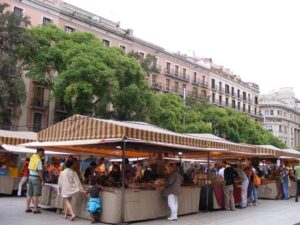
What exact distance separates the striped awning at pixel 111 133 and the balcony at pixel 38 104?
29302 millimetres

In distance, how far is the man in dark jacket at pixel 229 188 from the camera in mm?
14523

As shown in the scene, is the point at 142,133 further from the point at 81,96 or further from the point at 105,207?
the point at 81,96

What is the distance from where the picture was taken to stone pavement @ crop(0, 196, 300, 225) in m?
10.7

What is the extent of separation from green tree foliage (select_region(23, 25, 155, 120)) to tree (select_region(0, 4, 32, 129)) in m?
1.11

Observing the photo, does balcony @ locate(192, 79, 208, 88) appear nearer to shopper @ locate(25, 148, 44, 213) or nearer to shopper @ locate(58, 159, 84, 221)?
shopper @ locate(25, 148, 44, 213)

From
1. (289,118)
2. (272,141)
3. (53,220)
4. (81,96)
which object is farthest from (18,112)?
(289,118)

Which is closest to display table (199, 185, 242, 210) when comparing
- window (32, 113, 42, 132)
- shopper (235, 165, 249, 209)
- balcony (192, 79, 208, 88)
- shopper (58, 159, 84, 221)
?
shopper (235, 165, 249, 209)

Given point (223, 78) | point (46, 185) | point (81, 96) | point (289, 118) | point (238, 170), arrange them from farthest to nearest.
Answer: point (289, 118) → point (223, 78) → point (81, 96) → point (238, 170) → point (46, 185)

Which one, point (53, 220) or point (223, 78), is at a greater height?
point (223, 78)

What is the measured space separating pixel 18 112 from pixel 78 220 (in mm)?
29492

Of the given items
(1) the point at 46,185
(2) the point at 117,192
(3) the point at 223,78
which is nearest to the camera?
(2) the point at 117,192

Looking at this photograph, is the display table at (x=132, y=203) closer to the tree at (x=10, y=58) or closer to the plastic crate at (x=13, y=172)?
the plastic crate at (x=13, y=172)

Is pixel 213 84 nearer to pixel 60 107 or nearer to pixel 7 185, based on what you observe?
pixel 60 107

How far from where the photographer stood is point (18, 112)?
1512 inches
